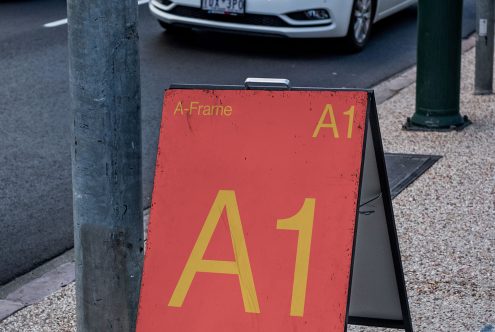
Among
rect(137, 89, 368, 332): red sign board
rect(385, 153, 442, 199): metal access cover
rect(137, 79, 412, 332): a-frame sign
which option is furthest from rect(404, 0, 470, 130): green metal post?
rect(137, 89, 368, 332): red sign board

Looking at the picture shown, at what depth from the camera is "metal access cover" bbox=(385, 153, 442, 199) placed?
6715mm

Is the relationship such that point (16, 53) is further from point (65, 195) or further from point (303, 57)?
point (65, 195)

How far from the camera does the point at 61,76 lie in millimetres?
9695

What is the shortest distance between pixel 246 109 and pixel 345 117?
0.34 m

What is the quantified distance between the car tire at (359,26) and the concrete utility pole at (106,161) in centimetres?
741

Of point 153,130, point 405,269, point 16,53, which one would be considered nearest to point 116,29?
point 405,269

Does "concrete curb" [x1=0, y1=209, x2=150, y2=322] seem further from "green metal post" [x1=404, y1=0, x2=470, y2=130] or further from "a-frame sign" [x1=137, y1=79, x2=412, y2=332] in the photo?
"green metal post" [x1=404, y1=0, x2=470, y2=130]

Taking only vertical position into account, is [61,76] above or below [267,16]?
below

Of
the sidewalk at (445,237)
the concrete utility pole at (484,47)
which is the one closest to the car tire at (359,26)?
the concrete utility pole at (484,47)

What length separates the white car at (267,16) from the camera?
10.5 metres

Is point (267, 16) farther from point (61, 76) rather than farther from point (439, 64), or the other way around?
point (439, 64)

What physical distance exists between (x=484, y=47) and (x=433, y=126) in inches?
46.3

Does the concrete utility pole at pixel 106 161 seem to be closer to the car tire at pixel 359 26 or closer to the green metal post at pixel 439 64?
the green metal post at pixel 439 64

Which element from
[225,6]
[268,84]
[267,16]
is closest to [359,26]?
[267,16]
